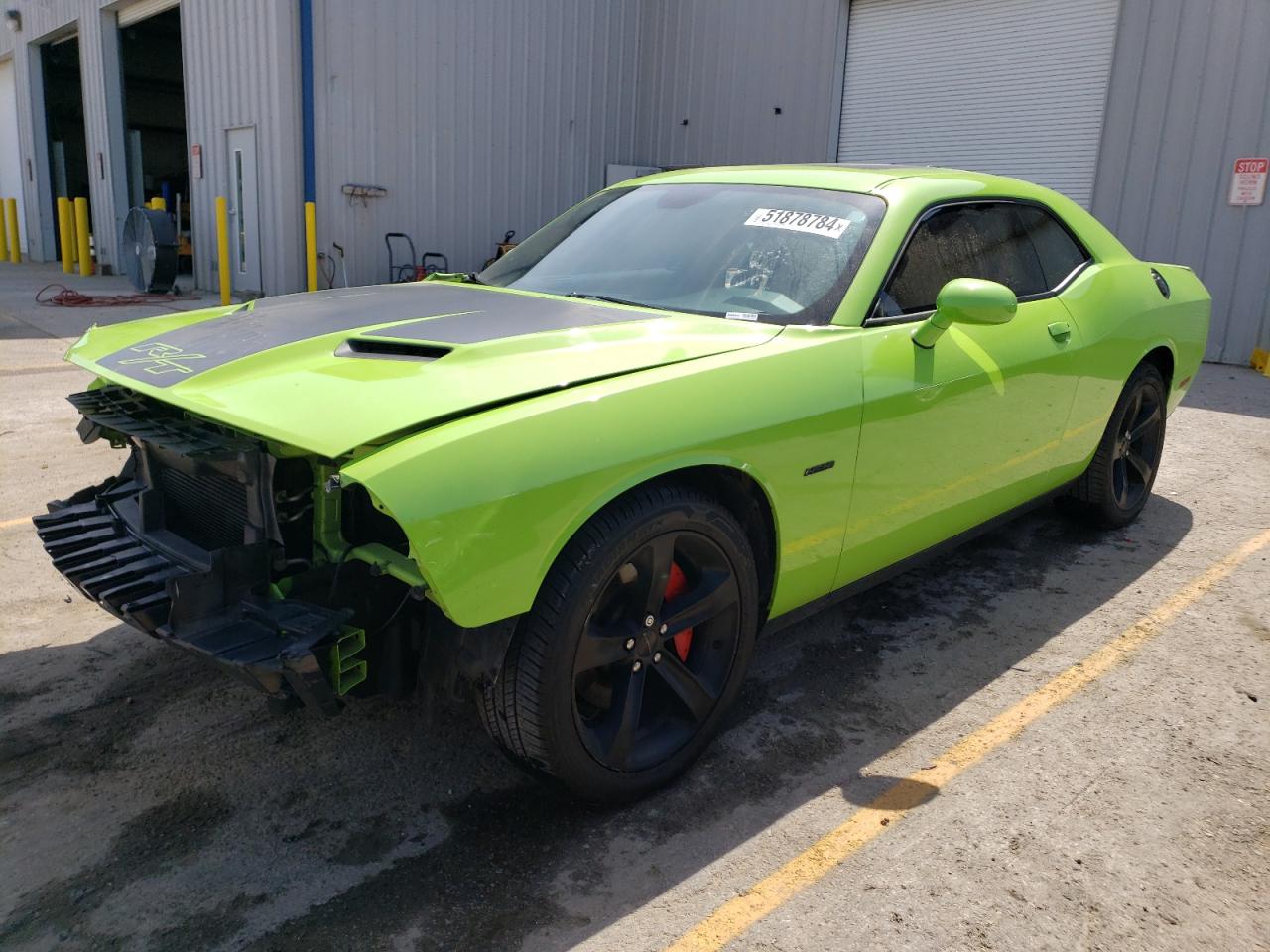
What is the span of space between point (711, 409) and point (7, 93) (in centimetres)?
2374

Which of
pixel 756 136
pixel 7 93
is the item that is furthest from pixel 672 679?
pixel 7 93

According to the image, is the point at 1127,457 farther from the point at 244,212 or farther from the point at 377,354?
the point at 244,212

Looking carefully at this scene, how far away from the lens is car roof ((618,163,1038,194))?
330 centimetres

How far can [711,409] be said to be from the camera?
2.44 m

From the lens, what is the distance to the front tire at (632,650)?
221cm

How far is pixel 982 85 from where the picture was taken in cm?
1130

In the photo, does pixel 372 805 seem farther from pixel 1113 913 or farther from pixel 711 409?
pixel 1113 913

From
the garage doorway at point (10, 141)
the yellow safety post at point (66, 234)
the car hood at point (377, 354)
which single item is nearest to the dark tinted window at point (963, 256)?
the car hood at point (377, 354)

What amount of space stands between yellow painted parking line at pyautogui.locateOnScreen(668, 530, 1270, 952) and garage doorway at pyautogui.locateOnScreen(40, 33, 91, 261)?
66.5ft

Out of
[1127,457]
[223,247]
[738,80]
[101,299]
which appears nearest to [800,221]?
[1127,457]

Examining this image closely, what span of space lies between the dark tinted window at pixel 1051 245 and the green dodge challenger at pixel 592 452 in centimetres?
24

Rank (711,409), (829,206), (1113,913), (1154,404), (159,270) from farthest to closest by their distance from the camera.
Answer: (159,270), (1154,404), (829,206), (711,409), (1113,913)

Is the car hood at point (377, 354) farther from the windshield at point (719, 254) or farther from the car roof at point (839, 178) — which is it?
the car roof at point (839, 178)

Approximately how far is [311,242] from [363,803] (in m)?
10.4
